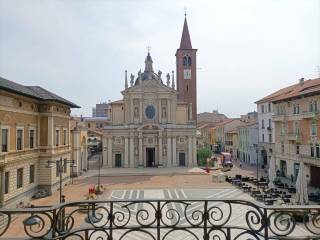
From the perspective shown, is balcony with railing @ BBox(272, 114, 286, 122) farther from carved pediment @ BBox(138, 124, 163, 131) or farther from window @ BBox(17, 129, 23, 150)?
window @ BBox(17, 129, 23, 150)

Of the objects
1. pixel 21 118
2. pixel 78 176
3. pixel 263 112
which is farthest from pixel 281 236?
pixel 263 112

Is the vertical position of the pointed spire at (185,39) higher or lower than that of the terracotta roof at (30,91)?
higher

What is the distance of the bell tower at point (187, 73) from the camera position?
5781 centimetres

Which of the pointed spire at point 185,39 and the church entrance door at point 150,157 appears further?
the pointed spire at point 185,39

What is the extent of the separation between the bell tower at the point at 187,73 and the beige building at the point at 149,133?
7.76 m

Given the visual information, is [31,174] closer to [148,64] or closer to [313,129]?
[313,129]

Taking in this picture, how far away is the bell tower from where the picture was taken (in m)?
57.8

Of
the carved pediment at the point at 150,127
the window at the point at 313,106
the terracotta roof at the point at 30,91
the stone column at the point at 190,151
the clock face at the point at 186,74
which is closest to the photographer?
the terracotta roof at the point at 30,91

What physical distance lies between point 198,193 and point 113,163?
23.2 metres

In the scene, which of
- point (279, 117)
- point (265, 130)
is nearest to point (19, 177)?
point (279, 117)

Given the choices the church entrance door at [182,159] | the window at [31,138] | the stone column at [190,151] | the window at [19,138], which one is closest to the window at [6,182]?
the window at [19,138]

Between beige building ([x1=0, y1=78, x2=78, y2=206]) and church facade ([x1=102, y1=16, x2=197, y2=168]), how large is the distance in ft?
59.2

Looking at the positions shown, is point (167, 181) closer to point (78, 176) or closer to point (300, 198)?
point (78, 176)

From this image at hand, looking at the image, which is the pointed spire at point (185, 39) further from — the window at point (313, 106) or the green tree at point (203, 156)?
the window at point (313, 106)
